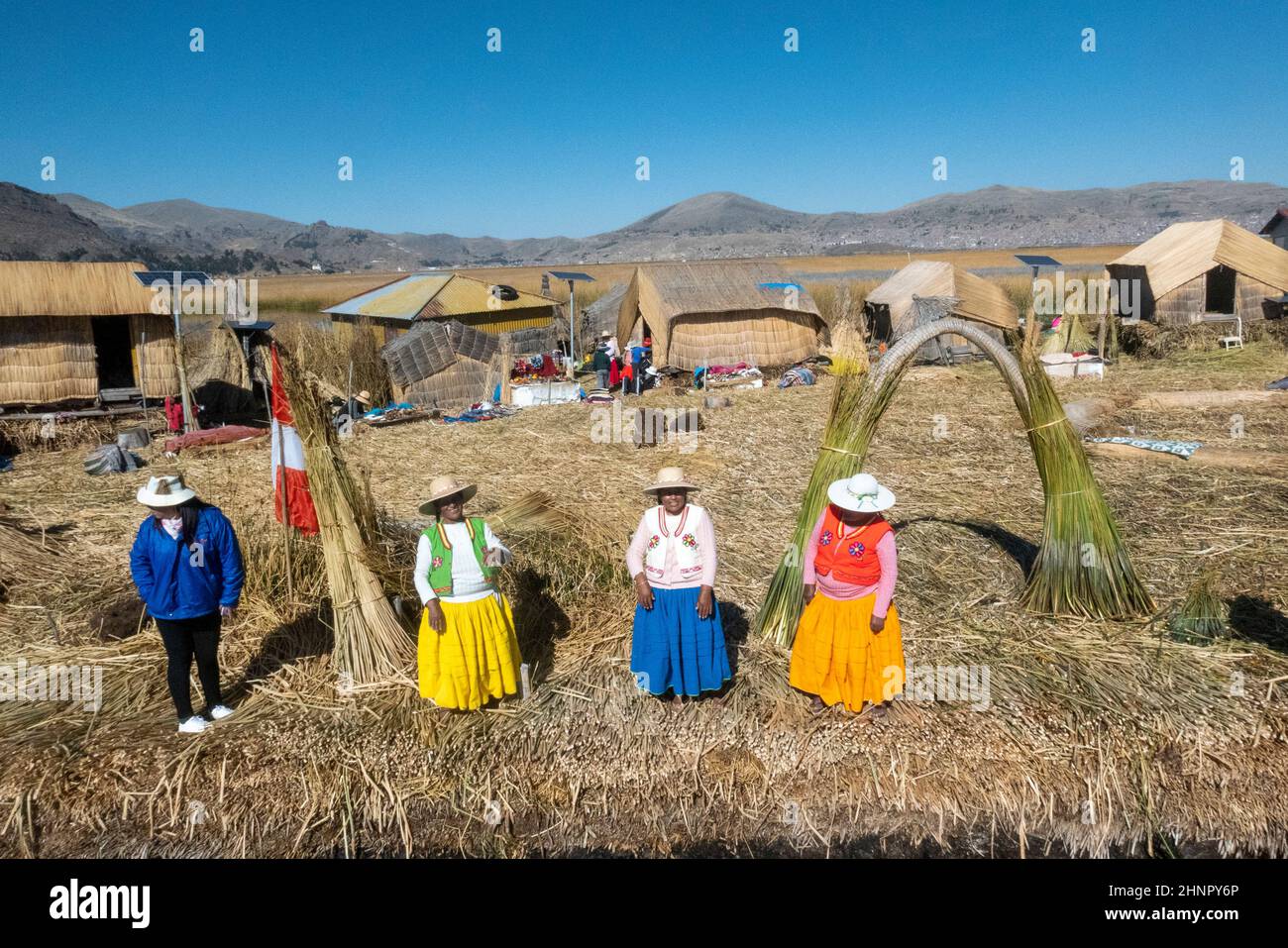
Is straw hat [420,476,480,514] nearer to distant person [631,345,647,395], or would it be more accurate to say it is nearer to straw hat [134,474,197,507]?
straw hat [134,474,197,507]

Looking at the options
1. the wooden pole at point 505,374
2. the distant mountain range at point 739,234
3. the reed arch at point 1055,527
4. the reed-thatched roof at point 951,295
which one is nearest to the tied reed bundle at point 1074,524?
the reed arch at point 1055,527

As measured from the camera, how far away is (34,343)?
11.4 metres

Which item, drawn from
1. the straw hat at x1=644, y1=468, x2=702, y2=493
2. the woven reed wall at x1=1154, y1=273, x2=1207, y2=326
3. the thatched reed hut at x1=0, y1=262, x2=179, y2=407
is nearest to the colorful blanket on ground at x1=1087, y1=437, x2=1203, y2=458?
the straw hat at x1=644, y1=468, x2=702, y2=493

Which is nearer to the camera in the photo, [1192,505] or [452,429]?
[1192,505]

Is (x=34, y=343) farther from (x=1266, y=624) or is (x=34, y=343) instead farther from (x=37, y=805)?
(x=1266, y=624)

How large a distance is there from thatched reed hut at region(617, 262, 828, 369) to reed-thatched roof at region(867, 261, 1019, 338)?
1708 mm

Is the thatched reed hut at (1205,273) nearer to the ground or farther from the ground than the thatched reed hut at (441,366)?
farther from the ground

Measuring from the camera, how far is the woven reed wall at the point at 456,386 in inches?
554

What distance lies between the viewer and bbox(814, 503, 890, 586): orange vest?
3840 mm

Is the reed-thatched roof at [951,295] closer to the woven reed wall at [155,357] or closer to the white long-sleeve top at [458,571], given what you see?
the woven reed wall at [155,357]

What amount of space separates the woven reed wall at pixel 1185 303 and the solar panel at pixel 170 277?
1688cm

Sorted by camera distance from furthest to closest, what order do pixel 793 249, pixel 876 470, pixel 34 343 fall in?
pixel 793 249 < pixel 34 343 < pixel 876 470

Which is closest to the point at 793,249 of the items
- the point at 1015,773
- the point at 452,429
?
the point at 452,429

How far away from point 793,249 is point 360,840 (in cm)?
11783
